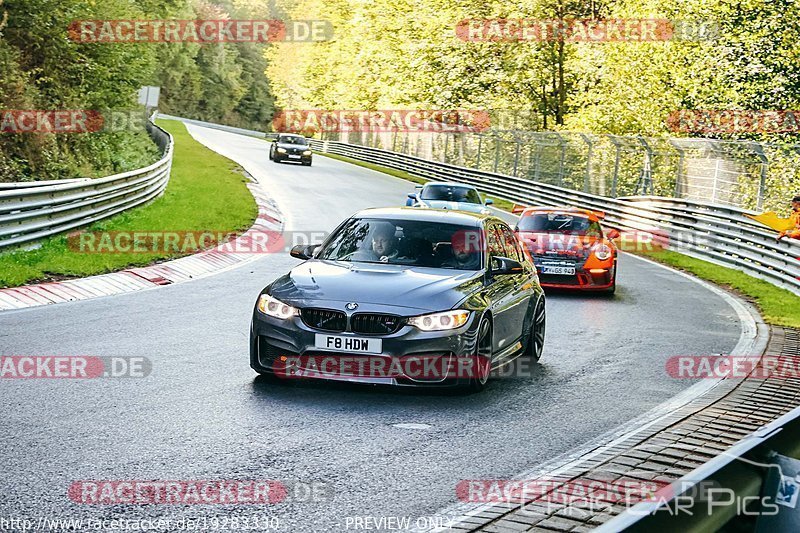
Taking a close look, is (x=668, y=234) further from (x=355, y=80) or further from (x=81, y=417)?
(x=355, y=80)

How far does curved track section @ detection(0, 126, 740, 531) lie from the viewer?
6199 millimetres

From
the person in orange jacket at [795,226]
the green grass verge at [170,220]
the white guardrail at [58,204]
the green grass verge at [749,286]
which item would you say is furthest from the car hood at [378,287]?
the person in orange jacket at [795,226]

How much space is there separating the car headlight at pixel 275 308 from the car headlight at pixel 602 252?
1013cm

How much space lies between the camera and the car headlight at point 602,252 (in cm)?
1855

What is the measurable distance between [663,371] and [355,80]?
65.0 meters

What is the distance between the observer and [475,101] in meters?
51.8

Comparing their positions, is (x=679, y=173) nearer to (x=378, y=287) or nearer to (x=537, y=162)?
(x=537, y=162)

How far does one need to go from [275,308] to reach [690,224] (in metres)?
21.5

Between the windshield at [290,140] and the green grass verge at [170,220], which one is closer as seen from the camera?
the green grass verge at [170,220]

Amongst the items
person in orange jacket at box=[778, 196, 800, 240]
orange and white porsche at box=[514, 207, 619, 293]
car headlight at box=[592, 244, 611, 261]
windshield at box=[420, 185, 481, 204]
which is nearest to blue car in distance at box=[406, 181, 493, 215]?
windshield at box=[420, 185, 481, 204]

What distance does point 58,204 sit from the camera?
18734 mm

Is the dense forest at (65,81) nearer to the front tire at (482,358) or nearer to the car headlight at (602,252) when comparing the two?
the car headlight at (602,252)

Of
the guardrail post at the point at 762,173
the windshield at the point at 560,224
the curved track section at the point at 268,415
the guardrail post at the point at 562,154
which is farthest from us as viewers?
the guardrail post at the point at 562,154

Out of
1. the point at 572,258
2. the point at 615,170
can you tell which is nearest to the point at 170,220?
the point at 572,258
